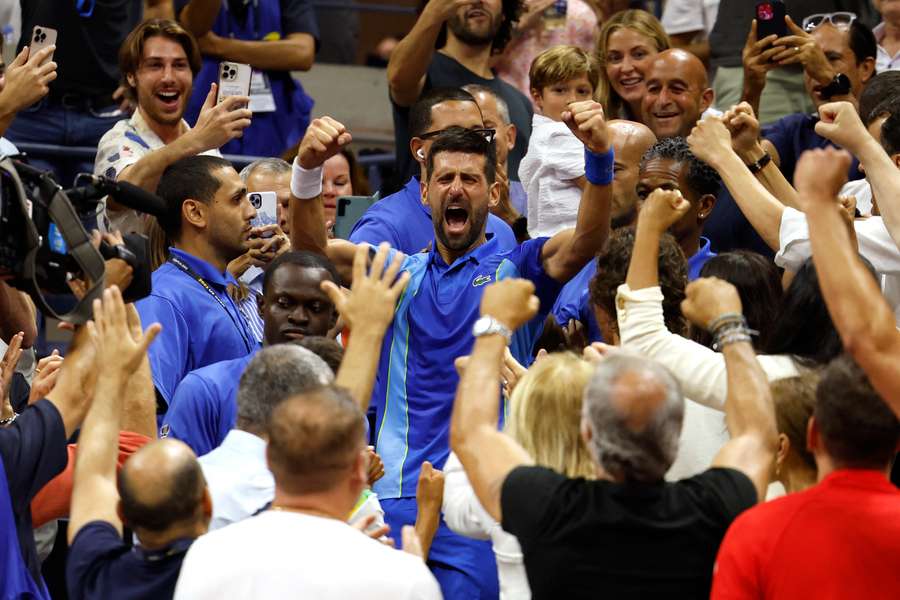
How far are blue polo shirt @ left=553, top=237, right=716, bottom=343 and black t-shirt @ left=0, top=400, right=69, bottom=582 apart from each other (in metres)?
2.35

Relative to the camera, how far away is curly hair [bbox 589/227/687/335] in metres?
4.99

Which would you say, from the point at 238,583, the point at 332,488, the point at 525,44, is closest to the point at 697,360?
the point at 332,488

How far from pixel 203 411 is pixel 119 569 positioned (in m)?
1.77

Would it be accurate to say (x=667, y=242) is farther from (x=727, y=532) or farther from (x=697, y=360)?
(x=727, y=532)

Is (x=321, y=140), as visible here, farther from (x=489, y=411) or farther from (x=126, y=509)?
(x=126, y=509)

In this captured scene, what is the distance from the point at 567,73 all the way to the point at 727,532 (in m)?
4.72

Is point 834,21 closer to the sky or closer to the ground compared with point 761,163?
closer to the sky

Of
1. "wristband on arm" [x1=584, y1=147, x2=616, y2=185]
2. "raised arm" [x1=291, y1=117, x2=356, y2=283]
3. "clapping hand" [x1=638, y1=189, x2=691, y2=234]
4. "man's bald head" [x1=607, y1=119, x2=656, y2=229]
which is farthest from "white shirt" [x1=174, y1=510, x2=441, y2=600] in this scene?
"man's bald head" [x1=607, y1=119, x2=656, y2=229]

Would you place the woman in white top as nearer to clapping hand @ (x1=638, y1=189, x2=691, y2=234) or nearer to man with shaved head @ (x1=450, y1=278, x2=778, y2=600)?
man with shaved head @ (x1=450, y1=278, x2=778, y2=600)

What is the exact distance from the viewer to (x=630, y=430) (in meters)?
3.45

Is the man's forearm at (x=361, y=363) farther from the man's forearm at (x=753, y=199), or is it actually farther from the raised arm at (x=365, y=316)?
the man's forearm at (x=753, y=199)

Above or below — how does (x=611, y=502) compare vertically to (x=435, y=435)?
above

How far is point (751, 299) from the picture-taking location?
5.11 meters

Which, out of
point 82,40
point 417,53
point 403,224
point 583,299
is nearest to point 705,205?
point 583,299
